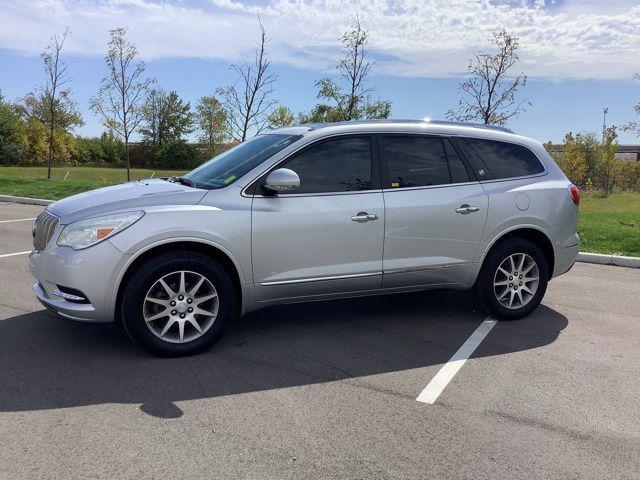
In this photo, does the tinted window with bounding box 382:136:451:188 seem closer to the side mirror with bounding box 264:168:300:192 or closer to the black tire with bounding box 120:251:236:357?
the side mirror with bounding box 264:168:300:192

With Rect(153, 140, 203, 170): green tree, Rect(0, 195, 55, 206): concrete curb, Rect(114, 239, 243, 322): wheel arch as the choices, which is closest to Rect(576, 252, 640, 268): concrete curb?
Rect(114, 239, 243, 322): wheel arch

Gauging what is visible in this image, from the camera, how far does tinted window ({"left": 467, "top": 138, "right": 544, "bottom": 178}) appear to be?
5293mm

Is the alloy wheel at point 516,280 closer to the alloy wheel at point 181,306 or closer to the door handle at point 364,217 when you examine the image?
the door handle at point 364,217

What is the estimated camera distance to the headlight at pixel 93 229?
158 inches

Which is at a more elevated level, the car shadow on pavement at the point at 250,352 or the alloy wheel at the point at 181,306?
the alloy wheel at the point at 181,306

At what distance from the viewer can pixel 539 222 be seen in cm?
532

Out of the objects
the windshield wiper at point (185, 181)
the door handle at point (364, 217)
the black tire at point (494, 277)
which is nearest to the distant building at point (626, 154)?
the black tire at point (494, 277)

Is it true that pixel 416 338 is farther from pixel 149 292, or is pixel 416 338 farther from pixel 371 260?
pixel 149 292

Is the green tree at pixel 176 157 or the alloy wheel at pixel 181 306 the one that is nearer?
the alloy wheel at pixel 181 306

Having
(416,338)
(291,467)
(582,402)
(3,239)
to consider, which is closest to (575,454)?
(582,402)

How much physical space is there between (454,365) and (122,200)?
2.80m

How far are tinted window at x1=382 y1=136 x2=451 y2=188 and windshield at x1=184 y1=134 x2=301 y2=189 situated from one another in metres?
0.85

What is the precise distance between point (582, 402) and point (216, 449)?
240cm

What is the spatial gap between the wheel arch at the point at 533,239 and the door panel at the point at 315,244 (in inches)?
49.0
